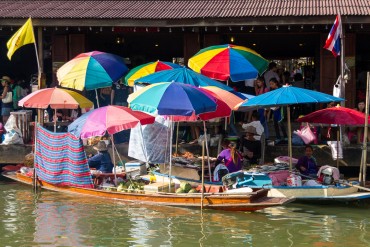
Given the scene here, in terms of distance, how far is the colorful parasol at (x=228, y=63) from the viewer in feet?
53.7

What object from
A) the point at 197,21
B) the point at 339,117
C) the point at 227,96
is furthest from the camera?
the point at 197,21

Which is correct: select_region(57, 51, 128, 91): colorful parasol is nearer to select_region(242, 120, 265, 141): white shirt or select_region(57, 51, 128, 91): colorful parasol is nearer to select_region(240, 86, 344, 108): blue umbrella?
select_region(242, 120, 265, 141): white shirt

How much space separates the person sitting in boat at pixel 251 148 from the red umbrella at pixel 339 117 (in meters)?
1.53

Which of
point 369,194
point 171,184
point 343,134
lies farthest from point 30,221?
point 343,134

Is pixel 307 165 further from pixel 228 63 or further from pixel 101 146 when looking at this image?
pixel 101 146

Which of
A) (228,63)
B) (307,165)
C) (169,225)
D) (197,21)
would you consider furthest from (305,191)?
(197,21)

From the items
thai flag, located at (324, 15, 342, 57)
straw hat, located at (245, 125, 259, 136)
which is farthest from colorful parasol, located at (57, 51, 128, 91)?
thai flag, located at (324, 15, 342, 57)

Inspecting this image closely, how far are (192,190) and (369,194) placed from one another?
11.0ft

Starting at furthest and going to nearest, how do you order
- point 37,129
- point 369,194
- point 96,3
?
point 96,3, point 37,129, point 369,194

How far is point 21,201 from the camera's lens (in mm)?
15055

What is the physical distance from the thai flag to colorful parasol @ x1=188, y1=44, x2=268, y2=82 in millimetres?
1629

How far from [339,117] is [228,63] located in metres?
2.86

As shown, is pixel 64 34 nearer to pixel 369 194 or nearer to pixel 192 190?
pixel 192 190

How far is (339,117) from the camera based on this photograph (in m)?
15.1
